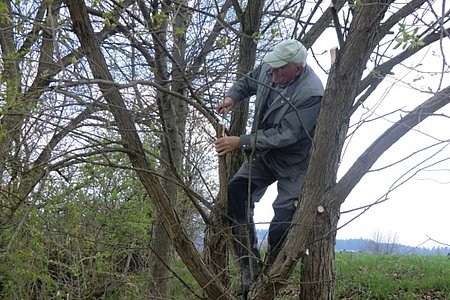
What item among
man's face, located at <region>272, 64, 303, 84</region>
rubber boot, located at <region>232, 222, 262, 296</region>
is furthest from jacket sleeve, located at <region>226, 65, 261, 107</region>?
rubber boot, located at <region>232, 222, 262, 296</region>

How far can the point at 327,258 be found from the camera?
3604 mm

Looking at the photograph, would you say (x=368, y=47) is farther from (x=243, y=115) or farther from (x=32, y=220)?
(x=32, y=220)

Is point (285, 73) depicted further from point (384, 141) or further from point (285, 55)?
point (384, 141)

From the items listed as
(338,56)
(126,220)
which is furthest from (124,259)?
(338,56)

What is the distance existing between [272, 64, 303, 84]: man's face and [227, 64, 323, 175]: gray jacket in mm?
32

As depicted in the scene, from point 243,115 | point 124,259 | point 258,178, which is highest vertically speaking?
point 243,115

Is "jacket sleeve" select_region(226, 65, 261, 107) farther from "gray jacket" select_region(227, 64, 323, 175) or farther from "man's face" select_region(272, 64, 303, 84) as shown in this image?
"man's face" select_region(272, 64, 303, 84)

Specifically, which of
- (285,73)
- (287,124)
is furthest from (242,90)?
(287,124)

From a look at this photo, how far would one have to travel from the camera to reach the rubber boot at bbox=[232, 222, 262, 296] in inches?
146

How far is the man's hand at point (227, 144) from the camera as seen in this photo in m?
3.62

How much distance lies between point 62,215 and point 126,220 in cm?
76

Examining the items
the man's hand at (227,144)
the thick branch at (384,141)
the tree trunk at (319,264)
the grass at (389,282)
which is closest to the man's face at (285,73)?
the man's hand at (227,144)

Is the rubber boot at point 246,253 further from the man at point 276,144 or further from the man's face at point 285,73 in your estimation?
the man's face at point 285,73

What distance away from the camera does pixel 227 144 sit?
11.9 feet
